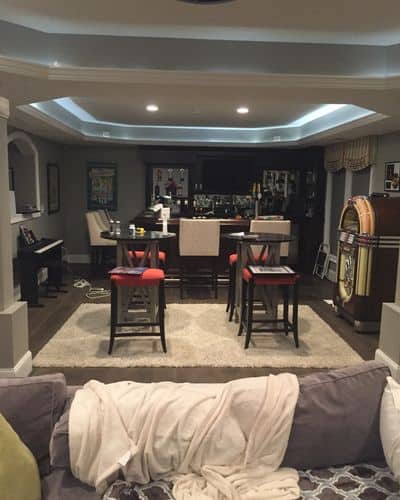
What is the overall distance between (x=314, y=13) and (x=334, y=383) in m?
2.26

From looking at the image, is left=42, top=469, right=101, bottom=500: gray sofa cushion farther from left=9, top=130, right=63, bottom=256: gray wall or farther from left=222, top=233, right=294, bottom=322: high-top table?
left=9, top=130, right=63, bottom=256: gray wall

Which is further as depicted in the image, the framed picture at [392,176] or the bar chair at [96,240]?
the bar chair at [96,240]

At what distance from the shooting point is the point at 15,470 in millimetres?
1416

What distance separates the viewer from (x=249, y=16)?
2.86 meters

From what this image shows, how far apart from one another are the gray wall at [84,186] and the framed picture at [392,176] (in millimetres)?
4344

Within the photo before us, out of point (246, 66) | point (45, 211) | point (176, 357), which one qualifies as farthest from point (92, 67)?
point (45, 211)

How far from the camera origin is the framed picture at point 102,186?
8.22 m

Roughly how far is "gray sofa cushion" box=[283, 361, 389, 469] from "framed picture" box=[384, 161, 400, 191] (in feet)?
13.5

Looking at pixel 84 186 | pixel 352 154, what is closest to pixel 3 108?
pixel 352 154

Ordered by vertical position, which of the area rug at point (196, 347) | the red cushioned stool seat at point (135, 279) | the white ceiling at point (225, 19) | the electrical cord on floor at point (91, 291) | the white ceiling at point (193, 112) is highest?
the white ceiling at point (225, 19)

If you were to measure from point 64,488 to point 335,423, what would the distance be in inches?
41.1

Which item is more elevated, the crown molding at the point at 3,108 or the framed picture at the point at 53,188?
the crown molding at the point at 3,108

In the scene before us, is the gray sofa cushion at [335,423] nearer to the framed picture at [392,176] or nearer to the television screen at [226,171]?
the framed picture at [392,176]

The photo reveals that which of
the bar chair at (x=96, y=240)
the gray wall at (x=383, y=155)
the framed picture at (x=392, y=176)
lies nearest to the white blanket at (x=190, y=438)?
the framed picture at (x=392, y=176)
